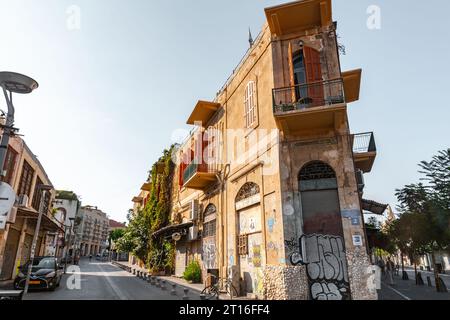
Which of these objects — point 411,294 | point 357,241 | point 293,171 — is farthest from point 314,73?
point 411,294

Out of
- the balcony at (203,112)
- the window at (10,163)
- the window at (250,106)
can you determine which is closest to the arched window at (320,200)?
the window at (250,106)

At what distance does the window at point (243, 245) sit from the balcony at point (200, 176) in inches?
176

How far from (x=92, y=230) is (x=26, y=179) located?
71.0m

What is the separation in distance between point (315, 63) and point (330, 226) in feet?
20.7

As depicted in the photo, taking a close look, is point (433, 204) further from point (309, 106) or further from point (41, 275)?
point (41, 275)

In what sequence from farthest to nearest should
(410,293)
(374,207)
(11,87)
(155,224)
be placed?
(155,224), (410,293), (374,207), (11,87)

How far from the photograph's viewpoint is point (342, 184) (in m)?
10.2

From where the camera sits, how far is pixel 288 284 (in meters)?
9.65

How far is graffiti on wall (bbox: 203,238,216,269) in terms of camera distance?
16.1m

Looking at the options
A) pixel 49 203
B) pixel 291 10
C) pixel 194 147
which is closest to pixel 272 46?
pixel 291 10

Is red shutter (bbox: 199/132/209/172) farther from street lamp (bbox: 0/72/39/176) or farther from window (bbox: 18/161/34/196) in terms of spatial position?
street lamp (bbox: 0/72/39/176)

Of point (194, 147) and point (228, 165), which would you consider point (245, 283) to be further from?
point (194, 147)

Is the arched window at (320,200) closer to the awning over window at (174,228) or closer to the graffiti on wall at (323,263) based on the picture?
the graffiti on wall at (323,263)
